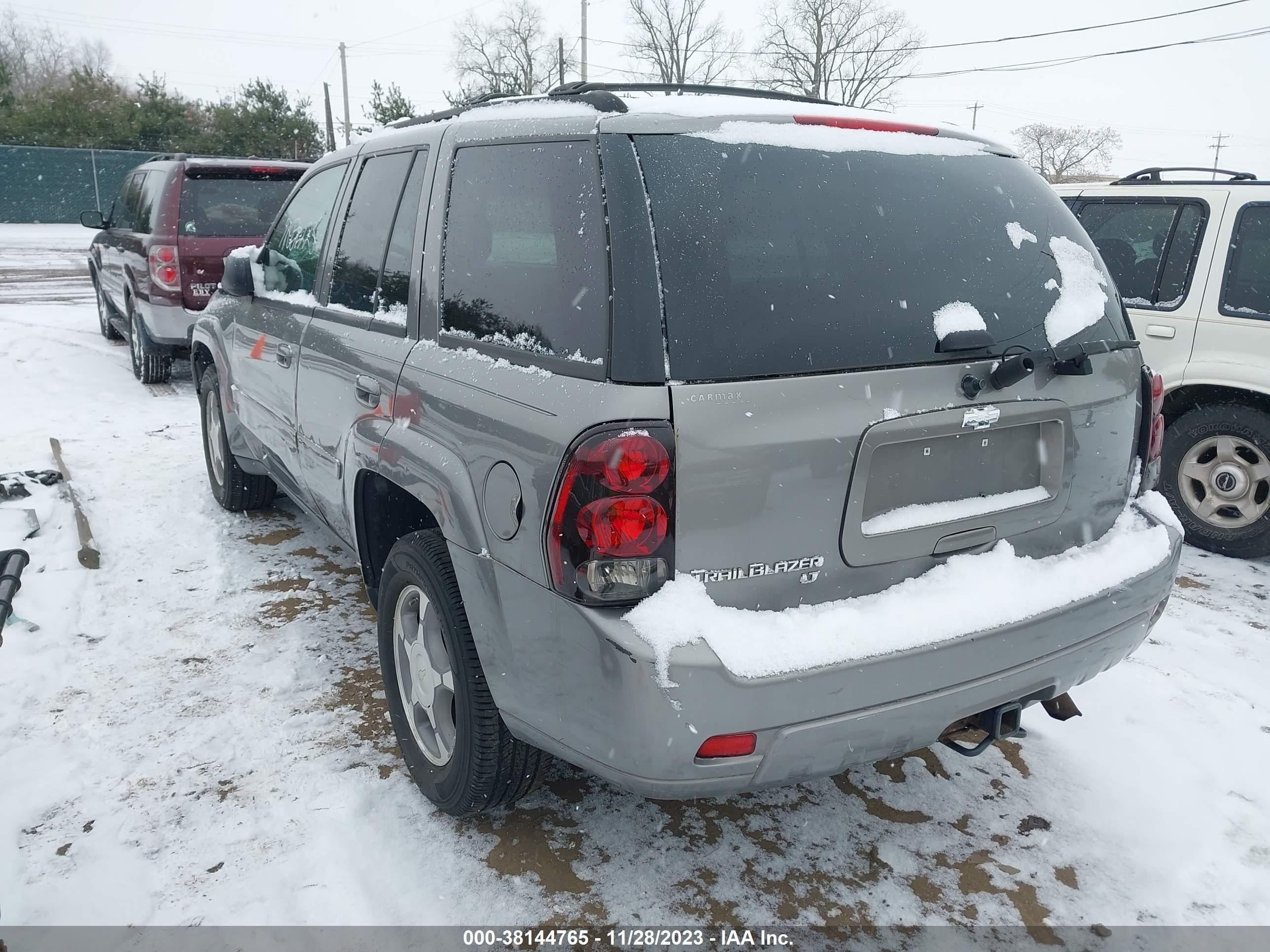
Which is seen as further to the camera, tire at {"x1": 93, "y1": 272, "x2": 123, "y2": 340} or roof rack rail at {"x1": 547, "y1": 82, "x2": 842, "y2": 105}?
tire at {"x1": 93, "y1": 272, "x2": 123, "y2": 340}

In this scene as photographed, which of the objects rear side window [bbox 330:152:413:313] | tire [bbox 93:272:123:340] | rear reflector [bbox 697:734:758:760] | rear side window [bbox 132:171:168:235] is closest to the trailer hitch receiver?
rear reflector [bbox 697:734:758:760]

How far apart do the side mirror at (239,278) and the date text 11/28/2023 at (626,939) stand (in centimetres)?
308

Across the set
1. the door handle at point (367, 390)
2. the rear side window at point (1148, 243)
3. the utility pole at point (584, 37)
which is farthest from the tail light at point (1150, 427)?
the utility pole at point (584, 37)

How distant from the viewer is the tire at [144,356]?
8.12 metres

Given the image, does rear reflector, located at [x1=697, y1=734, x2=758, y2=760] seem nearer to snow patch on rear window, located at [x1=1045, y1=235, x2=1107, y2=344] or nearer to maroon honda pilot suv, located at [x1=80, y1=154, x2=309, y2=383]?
snow patch on rear window, located at [x1=1045, y1=235, x2=1107, y2=344]

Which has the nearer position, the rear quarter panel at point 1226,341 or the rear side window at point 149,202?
the rear quarter panel at point 1226,341

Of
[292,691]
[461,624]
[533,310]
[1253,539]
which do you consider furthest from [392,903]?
[1253,539]

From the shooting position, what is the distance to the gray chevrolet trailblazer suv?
1.86 metres

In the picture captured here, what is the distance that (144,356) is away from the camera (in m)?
8.31

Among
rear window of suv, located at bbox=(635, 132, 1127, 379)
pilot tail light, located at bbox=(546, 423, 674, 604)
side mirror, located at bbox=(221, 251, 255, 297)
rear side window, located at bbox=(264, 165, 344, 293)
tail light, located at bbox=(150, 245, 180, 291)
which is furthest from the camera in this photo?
tail light, located at bbox=(150, 245, 180, 291)

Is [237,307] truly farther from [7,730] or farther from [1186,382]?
[1186,382]

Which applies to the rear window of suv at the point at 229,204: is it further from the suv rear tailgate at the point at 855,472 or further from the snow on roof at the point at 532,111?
the suv rear tailgate at the point at 855,472

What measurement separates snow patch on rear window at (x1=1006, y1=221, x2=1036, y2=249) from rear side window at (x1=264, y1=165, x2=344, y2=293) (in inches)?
97.8

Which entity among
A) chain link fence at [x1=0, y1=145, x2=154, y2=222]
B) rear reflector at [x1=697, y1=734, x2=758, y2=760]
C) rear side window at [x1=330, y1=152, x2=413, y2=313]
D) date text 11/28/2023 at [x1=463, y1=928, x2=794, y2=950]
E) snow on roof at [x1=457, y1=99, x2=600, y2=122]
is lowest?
date text 11/28/2023 at [x1=463, y1=928, x2=794, y2=950]
